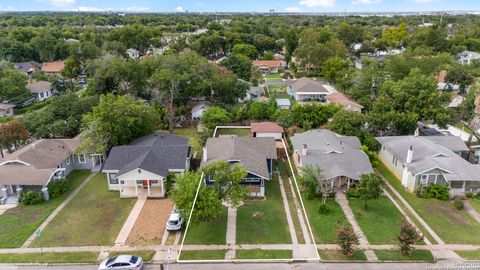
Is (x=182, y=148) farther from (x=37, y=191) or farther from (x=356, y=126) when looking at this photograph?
(x=356, y=126)

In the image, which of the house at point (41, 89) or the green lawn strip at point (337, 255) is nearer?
the green lawn strip at point (337, 255)

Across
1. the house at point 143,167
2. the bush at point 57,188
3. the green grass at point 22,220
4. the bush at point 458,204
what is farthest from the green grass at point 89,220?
the bush at point 458,204

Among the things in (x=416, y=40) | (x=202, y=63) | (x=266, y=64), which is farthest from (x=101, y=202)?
(x=416, y=40)

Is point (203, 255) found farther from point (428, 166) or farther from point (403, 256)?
point (428, 166)

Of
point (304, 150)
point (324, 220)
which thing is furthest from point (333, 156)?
point (324, 220)

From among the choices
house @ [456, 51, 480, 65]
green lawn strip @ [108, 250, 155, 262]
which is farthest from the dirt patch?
house @ [456, 51, 480, 65]

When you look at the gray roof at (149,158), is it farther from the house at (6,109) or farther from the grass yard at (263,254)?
the house at (6,109)

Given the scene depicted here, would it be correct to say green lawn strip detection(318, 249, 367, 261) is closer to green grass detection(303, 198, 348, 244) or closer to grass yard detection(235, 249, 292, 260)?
green grass detection(303, 198, 348, 244)
